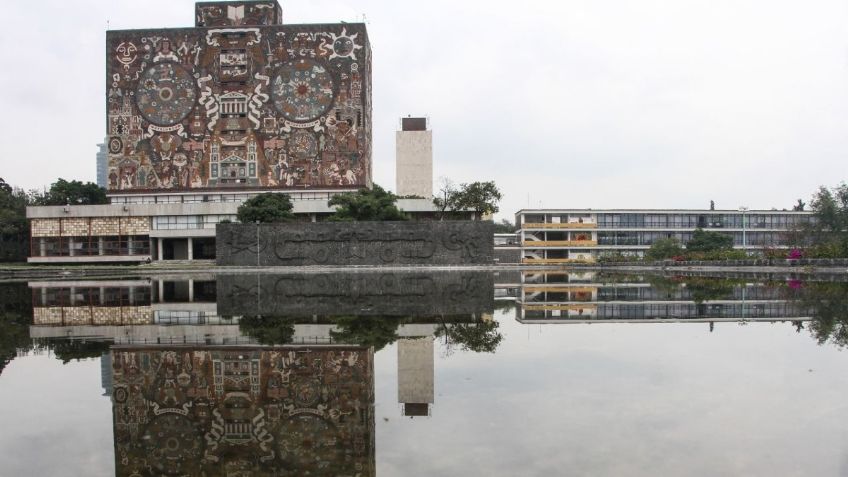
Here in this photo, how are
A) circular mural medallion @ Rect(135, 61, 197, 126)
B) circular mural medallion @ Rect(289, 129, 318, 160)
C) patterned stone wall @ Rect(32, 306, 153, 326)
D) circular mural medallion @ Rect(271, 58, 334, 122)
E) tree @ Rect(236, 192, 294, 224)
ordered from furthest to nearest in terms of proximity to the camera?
circular mural medallion @ Rect(135, 61, 197, 126)
circular mural medallion @ Rect(289, 129, 318, 160)
circular mural medallion @ Rect(271, 58, 334, 122)
tree @ Rect(236, 192, 294, 224)
patterned stone wall @ Rect(32, 306, 153, 326)

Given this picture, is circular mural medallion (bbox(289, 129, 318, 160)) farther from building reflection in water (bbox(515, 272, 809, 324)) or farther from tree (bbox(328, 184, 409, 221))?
building reflection in water (bbox(515, 272, 809, 324))

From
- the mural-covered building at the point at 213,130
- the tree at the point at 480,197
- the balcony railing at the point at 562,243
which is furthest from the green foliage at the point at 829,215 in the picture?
the mural-covered building at the point at 213,130

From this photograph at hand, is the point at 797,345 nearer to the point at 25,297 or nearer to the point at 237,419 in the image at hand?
the point at 237,419

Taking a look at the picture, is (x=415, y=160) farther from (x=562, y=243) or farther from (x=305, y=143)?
→ (x=562, y=243)

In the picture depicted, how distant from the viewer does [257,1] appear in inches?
2345

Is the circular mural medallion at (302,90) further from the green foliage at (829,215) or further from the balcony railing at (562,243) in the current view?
the green foliage at (829,215)

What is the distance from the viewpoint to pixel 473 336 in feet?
34.3

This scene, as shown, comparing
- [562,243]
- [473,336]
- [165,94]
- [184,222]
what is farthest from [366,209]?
[473,336]

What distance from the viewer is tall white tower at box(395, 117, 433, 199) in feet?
232

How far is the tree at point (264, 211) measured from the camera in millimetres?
47625

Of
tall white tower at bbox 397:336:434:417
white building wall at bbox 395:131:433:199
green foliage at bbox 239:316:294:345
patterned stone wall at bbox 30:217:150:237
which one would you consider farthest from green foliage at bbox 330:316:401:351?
white building wall at bbox 395:131:433:199

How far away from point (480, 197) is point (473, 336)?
45.4 metres

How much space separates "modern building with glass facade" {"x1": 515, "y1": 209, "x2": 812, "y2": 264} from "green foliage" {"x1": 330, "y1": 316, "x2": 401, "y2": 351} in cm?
6157

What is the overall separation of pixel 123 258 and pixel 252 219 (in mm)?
16186
